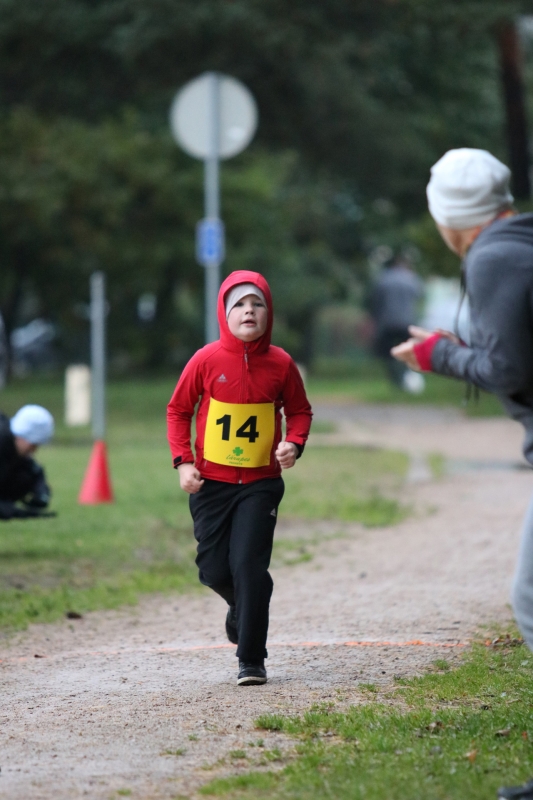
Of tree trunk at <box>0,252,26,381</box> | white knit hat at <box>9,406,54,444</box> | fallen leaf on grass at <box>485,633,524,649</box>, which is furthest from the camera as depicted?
tree trunk at <box>0,252,26,381</box>

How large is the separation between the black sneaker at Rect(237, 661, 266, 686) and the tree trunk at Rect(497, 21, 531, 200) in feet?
63.6

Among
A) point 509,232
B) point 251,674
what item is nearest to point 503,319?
point 509,232

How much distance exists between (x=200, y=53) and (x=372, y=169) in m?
12.4

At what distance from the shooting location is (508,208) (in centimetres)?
447

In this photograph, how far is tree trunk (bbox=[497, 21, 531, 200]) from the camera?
79.7 ft

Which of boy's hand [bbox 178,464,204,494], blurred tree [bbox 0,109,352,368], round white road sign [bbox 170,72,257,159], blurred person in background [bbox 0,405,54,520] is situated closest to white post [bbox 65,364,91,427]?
blurred tree [bbox 0,109,352,368]

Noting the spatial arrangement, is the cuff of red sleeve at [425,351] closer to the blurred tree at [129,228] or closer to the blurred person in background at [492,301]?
the blurred person in background at [492,301]

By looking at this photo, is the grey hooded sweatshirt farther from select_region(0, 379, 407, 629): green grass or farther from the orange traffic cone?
the orange traffic cone

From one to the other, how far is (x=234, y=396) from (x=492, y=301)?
1770 mm

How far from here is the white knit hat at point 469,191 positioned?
439 centimetres

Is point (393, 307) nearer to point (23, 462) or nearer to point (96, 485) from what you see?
point (96, 485)

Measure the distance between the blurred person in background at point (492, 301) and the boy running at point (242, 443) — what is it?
126cm

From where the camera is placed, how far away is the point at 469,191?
14.4 ft

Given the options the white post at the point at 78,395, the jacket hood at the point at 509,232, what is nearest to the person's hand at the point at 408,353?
the jacket hood at the point at 509,232
